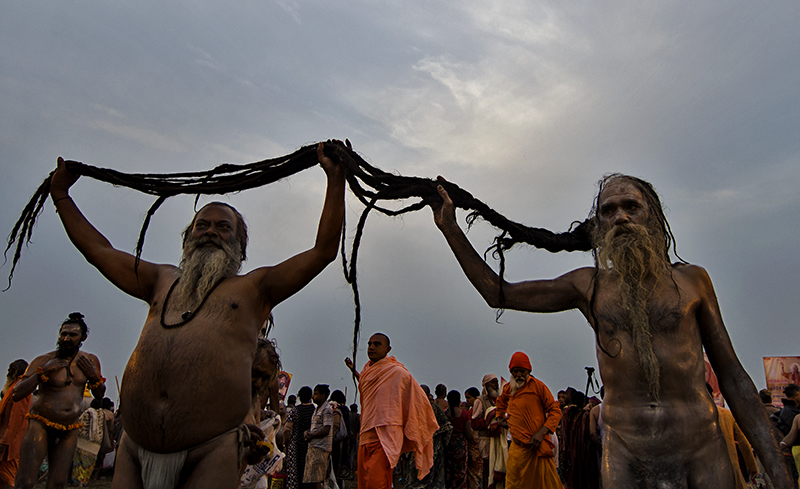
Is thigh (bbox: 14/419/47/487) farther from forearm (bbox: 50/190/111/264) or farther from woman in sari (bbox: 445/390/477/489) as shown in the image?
woman in sari (bbox: 445/390/477/489)

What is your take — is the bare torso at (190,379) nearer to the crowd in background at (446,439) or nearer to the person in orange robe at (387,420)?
the person in orange robe at (387,420)

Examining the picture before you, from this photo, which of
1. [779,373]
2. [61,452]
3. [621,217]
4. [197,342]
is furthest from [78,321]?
[779,373]

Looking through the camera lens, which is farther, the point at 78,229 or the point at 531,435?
the point at 531,435

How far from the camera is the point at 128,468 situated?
8.93 feet

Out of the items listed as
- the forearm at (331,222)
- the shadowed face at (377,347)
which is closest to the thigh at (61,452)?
the shadowed face at (377,347)

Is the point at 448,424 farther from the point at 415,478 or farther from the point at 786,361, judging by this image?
the point at 786,361

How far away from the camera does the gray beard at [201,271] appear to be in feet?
10.0

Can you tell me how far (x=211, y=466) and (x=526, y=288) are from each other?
6.58 ft

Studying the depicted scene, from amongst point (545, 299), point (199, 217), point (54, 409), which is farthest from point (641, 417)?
point (54, 409)

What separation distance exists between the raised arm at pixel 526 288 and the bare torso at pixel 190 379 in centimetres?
136

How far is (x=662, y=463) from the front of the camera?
100 inches

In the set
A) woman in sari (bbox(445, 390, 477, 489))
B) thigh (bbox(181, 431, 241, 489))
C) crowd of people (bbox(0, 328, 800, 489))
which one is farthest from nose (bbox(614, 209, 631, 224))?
woman in sari (bbox(445, 390, 477, 489))

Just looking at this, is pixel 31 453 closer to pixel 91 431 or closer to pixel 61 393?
pixel 61 393

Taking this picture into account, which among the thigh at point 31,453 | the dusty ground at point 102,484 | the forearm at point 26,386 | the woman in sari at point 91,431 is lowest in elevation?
the dusty ground at point 102,484
